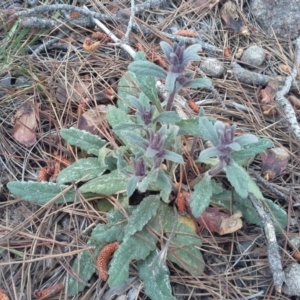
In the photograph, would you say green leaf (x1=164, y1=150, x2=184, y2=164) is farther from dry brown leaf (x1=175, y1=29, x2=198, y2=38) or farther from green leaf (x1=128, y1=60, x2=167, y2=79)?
dry brown leaf (x1=175, y1=29, x2=198, y2=38)

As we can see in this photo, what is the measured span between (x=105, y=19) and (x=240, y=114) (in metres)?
0.95

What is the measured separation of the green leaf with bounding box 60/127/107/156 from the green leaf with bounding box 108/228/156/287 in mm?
448

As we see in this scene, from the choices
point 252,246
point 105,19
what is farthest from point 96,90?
point 252,246

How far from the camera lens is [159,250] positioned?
1.83m

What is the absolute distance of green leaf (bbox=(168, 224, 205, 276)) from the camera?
1.80 meters

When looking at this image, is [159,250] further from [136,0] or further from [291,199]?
[136,0]

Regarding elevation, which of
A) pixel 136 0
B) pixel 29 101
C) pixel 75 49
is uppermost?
pixel 136 0

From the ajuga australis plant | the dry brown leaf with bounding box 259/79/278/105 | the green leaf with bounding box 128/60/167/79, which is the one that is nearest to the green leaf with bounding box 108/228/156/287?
the ajuga australis plant

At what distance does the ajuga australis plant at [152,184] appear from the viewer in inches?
65.3

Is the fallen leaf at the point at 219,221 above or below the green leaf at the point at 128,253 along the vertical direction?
above

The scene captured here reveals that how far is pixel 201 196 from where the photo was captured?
1.75 meters

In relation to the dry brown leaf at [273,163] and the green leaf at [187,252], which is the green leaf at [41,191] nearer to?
the green leaf at [187,252]

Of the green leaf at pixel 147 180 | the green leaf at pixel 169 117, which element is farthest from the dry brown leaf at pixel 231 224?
the green leaf at pixel 169 117

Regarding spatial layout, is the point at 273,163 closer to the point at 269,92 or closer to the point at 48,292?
the point at 269,92
